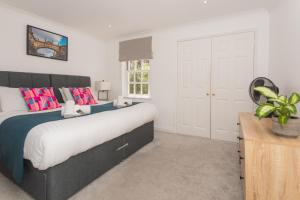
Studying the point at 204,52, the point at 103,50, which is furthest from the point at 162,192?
the point at 103,50

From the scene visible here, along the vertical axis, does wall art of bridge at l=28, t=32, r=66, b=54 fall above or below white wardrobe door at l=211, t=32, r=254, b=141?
above

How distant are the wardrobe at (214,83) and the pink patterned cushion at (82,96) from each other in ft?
6.47

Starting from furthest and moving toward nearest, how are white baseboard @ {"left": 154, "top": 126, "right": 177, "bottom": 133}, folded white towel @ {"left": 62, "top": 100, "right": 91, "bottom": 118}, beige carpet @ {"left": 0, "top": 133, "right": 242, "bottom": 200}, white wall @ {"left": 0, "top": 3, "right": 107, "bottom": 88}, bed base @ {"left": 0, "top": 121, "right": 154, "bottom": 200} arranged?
white baseboard @ {"left": 154, "top": 126, "right": 177, "bottom": 133}
white wall @ {"left": 0, "top": 3, "right": 107, "bottom": 88}
folded white towel @ {"left": 62, "top": 100, "right": 91, "bottom": 118}
beige carpet @ {"left": 0, "top": 133, "right": 242, "bottom": 200}
bed base @ {"left": 0, "top": 121, "right": 154, "bottom": 200}

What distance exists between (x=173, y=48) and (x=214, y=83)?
125 cm

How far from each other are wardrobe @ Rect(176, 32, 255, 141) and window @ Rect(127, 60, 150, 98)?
95 centimetres

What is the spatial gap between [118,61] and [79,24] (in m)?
1.36

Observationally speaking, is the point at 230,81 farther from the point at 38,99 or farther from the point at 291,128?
the point at 38,99

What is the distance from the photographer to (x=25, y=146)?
1.52 meters

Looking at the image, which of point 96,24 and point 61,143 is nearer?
point 61,143

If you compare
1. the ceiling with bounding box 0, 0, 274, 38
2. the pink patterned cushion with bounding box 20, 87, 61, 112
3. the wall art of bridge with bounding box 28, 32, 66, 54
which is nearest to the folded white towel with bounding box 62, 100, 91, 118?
the pink patterned cushion with bounding box 20, 87, 61, 112

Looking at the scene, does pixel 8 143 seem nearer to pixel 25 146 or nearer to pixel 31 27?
pixel 25 146

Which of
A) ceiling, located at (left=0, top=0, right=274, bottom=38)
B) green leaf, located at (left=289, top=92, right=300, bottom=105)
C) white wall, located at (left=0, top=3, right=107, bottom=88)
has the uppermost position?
ceiling, located at (left=0, top=0, right=274, bottom=38)

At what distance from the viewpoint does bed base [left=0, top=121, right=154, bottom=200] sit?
1530mm

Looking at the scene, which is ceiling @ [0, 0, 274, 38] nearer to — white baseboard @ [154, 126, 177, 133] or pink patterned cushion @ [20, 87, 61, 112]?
pink patterned cushion @ [20, 87, 61, 112]
